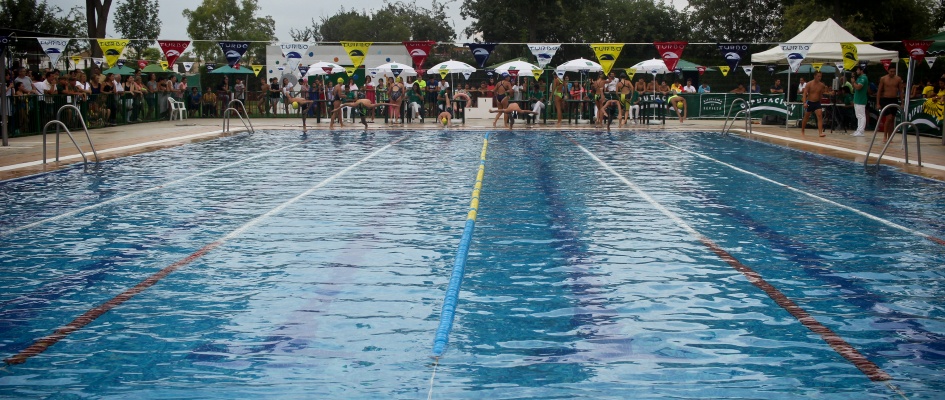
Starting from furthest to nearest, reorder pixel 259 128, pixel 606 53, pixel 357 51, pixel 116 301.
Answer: pixel 357 51 → pixel 606 53 → pixel 259 128 → pixel 116 301

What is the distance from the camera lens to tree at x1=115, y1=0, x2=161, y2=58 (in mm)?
76812

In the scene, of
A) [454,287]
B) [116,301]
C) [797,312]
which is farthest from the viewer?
[454,287]

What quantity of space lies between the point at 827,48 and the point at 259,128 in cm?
1745

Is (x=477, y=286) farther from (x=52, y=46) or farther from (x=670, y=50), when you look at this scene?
(x=670, y=50)

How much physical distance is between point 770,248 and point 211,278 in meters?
5.16

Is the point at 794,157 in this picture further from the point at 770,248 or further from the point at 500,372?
the point at 500,372

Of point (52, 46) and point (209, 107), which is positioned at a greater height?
point (52, 46)

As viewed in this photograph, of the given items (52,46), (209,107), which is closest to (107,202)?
Result: (52,46)

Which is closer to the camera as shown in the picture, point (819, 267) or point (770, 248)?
point (819, 267)

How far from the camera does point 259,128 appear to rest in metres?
29.1

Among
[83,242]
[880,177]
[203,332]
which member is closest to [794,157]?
[880,177]

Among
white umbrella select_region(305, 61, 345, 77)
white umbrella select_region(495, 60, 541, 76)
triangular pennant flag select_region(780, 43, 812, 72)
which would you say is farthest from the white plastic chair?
triangular pennant flag select_region(780, 43, 812, 72)

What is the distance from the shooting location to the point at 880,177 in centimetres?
1516

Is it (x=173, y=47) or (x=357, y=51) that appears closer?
(x=173, y=47)
